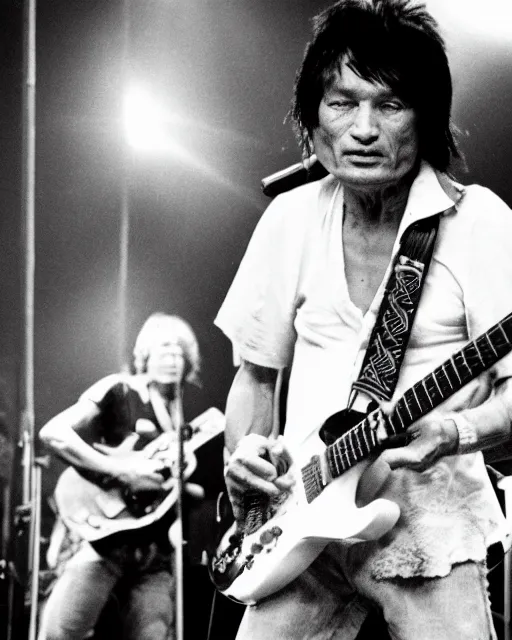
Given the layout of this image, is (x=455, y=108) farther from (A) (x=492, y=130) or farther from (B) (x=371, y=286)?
(B) (x=371, y=286)

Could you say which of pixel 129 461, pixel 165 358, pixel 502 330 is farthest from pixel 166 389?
pixel 502 330

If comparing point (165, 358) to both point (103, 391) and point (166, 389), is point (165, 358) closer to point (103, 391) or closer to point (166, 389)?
point (166, 389)

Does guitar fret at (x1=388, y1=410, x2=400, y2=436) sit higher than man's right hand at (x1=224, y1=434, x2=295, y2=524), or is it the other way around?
guitar fret at (x1=388, y1=410, x2=400, y2=436)

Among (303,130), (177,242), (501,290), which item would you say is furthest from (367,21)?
(177,242)

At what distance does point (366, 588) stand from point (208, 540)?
91cm

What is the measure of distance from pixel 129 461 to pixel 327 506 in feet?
3.48

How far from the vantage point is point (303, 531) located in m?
1.71

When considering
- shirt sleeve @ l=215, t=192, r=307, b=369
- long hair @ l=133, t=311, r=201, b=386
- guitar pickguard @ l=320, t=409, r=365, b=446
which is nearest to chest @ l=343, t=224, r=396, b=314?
shirt sleeve @ l=215, t=192, r=307, b=369

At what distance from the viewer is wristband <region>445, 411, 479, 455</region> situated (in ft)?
5.20

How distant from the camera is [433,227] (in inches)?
70.1

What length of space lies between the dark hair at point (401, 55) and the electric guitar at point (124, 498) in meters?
1.06

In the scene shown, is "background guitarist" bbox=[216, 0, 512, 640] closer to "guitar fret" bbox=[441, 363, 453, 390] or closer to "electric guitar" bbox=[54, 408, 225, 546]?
"guitar fret" bbox=[441, 363, 453, 390]

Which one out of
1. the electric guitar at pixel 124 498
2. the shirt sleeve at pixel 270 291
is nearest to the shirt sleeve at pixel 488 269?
the shirt sleeve at pixel 270 291

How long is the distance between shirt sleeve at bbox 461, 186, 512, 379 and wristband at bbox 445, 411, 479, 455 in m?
0.14
